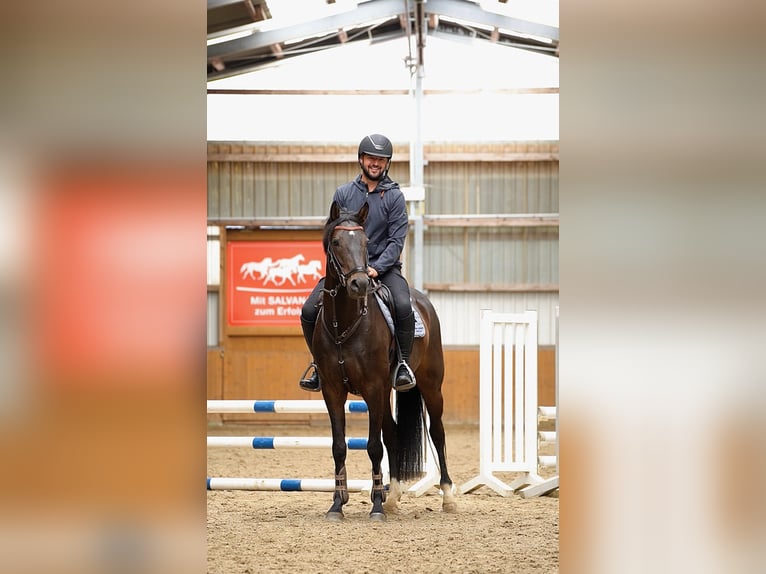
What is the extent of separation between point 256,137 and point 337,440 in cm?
918

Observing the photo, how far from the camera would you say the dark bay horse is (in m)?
5.27

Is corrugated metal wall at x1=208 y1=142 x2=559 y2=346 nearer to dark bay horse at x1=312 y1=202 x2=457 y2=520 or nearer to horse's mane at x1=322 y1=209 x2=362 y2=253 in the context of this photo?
dark bay horse at x1=312 y1=202 x2=457 y2=520

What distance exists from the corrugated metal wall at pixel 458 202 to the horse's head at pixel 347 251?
8492 millimetres

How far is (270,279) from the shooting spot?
13.8 m

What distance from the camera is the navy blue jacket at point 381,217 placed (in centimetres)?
581

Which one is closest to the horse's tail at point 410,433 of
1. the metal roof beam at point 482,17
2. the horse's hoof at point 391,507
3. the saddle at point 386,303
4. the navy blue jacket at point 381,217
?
the horse's hoof at point 391,507

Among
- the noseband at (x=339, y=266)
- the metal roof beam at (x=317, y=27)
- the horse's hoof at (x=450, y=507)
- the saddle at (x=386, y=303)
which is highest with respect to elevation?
the metal roof beam at (x=317, y=27)

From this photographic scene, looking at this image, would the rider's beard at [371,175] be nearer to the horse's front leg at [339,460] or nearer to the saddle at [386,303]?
the saddle at [386,303]

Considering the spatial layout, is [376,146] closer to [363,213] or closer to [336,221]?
[363,213]

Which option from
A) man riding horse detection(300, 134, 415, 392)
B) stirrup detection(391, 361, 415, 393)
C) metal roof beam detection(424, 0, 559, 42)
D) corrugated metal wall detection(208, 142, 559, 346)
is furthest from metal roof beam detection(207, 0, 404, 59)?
stirrup detection(391, 361, 415, 393)

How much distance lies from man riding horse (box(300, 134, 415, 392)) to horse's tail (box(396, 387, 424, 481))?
1.60ft

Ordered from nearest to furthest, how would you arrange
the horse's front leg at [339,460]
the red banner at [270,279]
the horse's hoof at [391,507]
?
the horse's front leg at [339,460] → the horse's hoof at [391,507] → the red banner at [270,279]
